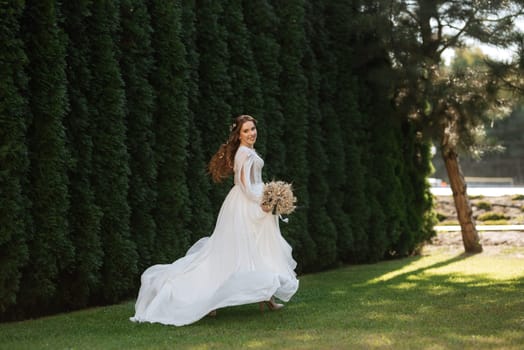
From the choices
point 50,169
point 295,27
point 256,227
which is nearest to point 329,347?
point 256,227

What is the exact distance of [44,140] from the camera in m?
7.13

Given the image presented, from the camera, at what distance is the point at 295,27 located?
10945 millimetres

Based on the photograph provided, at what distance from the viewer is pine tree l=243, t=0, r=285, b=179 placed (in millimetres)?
10305

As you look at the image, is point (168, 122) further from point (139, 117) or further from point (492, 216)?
point (492, 216)

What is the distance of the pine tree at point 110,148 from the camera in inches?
306

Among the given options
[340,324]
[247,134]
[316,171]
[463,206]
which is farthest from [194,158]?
[463,206]

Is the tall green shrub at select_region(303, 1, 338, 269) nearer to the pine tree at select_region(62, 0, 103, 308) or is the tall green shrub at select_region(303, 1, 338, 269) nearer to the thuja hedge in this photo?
the thuja hedge

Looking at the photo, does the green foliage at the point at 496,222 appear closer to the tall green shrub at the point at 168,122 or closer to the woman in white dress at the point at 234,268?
A: the tall green shrub at the point at 168,122

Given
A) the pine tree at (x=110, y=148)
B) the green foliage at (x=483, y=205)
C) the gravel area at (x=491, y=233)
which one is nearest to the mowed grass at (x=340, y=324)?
the pine tree at (x=110, y=148)

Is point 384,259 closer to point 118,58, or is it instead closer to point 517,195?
point 517,195

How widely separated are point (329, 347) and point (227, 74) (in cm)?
541

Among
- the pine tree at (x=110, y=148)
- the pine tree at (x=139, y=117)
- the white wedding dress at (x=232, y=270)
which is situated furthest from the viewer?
the pine tree at (x=139, y=117)

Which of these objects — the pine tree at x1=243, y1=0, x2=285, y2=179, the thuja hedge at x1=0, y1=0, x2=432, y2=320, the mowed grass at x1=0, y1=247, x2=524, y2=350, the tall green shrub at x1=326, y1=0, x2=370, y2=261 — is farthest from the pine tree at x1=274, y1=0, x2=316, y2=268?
the mowed grass at x1=0, y1=247, x2=524, y2=350

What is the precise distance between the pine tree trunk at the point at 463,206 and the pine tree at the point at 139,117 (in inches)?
269
